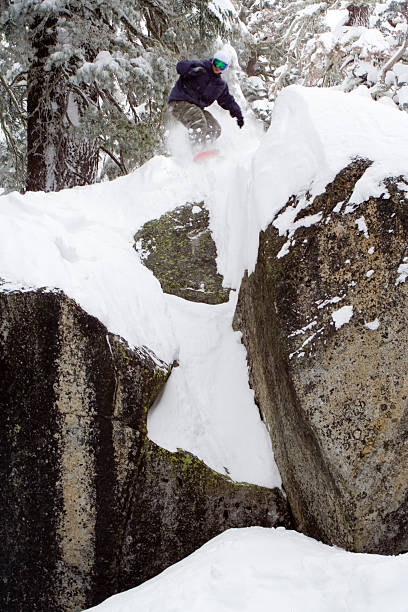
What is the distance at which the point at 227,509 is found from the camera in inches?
148

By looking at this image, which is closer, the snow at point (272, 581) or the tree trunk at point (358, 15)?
the snow at point (272, 581)

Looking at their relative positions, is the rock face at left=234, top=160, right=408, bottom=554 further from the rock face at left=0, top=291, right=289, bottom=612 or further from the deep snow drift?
the rock face at left=0, top=291, right=289, bottom=612

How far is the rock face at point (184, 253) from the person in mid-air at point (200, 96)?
2523 mm

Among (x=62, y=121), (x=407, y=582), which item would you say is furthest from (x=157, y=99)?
(x=407, y=582)

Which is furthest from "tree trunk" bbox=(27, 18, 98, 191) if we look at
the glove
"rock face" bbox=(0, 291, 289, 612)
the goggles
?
"rock face" bbox=(0, 291, 289, 612)

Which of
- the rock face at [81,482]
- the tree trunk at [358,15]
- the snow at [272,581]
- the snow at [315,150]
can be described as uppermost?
the tree trunk at [358,15]

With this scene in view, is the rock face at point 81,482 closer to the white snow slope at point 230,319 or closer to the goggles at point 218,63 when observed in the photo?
the white snow slope at point 230,319

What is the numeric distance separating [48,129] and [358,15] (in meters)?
9.35

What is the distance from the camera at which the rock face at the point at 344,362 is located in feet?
10.2

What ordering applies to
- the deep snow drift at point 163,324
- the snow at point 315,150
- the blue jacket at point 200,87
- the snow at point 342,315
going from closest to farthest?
the snow at point 342,315 < the snow at point 315,150 < the deep snow drift at point 163,324 < the blue jacket at point 200,87

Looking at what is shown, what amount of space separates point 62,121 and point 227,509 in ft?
23.1

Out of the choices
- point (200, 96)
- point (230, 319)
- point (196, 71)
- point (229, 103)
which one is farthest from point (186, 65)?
point (230, 319)

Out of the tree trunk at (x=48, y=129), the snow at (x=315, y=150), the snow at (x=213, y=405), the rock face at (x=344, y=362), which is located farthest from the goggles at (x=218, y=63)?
the rock face at (x=344, y=362)

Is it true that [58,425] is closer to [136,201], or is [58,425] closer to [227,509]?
[227,509]
